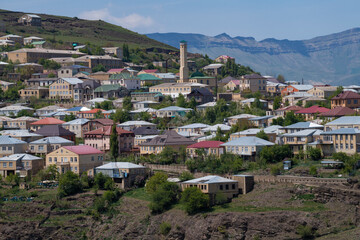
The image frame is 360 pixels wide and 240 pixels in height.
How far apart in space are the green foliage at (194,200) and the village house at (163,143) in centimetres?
1796

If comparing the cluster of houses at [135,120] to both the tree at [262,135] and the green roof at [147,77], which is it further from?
the tree at [262,135]

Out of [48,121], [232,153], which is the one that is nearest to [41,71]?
[48,121]

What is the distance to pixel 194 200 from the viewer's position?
74.3 metres

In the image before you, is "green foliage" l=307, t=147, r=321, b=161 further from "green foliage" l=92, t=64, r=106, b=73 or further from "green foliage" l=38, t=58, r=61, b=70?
"green foliage" l=92, t=64, r=106, b=73

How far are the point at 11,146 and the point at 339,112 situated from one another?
122ft

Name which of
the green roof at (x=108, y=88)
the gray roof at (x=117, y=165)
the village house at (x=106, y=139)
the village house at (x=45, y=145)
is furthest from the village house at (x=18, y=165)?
the green roof at (x=108, y=88)

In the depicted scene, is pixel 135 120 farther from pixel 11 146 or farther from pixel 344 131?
pixel 344 131

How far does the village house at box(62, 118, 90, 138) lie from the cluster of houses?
124 mm

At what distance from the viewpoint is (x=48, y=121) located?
110625mm

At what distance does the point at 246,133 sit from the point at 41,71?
60225 mm

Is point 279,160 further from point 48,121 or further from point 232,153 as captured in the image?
point 48,121

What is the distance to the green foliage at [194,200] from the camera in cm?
7431

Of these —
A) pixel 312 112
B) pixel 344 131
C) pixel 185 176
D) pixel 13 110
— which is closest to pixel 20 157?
pixel 185 176

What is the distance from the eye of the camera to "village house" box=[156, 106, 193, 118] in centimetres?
11462
